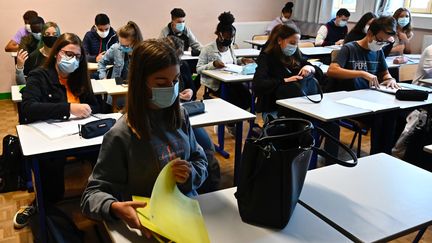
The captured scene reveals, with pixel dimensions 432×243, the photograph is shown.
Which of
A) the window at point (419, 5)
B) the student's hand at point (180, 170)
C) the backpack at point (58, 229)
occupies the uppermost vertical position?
the window at point (419, 5)

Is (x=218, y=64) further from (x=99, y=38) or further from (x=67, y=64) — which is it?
(x=99, y=38)

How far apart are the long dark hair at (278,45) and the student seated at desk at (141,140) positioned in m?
1.80

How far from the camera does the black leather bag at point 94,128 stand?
2.01 metres

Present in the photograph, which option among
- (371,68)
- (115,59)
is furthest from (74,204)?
(371,68)

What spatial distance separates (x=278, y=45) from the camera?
9.91 feet

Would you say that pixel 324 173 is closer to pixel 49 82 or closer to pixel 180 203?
pixel 180 203

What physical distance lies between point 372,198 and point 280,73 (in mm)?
1786

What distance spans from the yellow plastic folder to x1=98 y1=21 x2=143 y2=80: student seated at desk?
8.24 feet

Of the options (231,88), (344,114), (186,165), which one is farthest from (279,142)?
(231,88)

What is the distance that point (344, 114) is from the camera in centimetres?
249

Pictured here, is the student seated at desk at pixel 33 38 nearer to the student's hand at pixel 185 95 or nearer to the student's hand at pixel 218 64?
the student's hand at pixel 218 64

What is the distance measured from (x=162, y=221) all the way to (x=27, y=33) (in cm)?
477

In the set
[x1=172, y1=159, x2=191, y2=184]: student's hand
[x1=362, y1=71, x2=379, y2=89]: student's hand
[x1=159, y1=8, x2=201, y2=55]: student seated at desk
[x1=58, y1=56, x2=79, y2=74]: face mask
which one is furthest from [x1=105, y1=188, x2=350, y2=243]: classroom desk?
[x1=159, y1=8, x2=201, y2=55]: student seated at desk

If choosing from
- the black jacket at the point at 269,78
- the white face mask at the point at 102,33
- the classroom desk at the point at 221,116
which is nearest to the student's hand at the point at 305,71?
the black jacket at the point at 269,78
